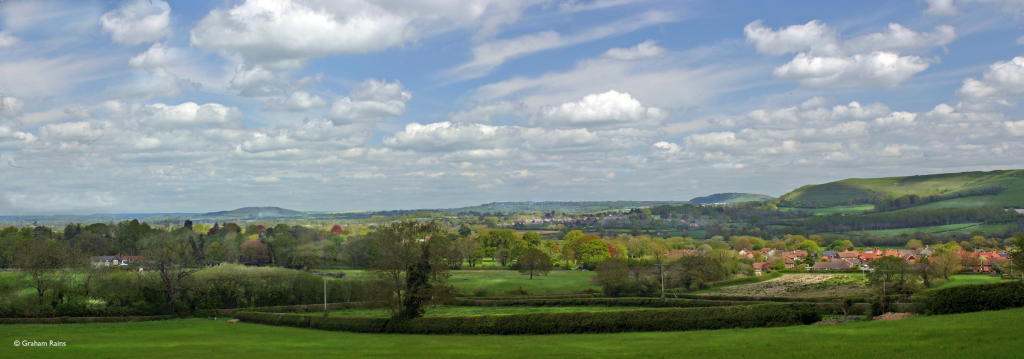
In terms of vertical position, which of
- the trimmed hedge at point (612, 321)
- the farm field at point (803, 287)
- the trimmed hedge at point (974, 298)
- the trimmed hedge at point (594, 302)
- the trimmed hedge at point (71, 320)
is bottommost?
the farm field at point (803, 287)

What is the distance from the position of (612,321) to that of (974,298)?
A: 604 inches

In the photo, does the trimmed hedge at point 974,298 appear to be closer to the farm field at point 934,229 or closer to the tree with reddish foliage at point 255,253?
the tree with reddish foliage at point 255,253

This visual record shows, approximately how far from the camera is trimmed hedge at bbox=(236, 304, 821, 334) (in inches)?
1054

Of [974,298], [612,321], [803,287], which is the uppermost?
[974,298]

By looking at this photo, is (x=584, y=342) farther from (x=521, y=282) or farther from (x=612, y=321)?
(x=521, y=282)

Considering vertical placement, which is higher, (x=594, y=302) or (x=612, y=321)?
(x=612, y=321)

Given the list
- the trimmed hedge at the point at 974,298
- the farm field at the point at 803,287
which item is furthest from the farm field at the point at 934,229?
the trimmed hedge at the point at 974,298

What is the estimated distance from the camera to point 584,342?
24.9 meters

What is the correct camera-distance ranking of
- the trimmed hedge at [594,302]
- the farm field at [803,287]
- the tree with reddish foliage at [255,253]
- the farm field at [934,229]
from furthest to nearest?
the farm field at [934,229]
the tree with reddish foliage at [255,253]
the farm field at [803,287]
the trimmed hedge at [594,302]

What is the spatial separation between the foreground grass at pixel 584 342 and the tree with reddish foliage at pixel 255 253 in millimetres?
61656

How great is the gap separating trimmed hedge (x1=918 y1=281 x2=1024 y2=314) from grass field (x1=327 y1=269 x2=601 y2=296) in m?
42.9

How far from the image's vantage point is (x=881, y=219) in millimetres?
177875

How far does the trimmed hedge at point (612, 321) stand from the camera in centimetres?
2677

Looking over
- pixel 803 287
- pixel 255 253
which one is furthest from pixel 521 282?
pixel 255 253
